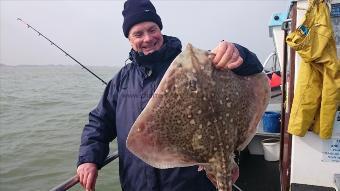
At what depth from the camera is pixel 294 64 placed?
152 inches

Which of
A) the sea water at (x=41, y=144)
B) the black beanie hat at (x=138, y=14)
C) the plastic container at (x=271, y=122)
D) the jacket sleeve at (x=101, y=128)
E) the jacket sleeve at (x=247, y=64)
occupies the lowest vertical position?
the sea water at (x=41, y=144)

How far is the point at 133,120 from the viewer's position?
246cm

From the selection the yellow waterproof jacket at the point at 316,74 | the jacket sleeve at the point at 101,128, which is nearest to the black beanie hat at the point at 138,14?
the jacket sleeve at the point at 101,128

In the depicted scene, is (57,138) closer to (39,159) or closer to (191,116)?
(39,159)

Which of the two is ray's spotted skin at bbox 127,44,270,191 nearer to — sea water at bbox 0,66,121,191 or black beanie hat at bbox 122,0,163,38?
black beanie hat at bbox 122,0,163,38

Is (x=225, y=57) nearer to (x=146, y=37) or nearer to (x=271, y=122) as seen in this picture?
(x=146, y=37)

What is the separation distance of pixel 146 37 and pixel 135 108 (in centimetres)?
53

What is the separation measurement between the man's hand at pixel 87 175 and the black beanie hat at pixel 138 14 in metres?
1.05

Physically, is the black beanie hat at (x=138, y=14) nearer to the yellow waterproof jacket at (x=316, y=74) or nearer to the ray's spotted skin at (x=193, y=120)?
the ray's spotted skin at (x=193, y=120)

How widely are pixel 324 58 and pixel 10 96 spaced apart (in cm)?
2567

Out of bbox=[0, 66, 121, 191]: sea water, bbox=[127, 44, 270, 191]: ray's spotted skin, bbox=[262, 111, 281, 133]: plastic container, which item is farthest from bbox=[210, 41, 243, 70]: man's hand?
bbox=[0, 66, 121, 191]: sea water

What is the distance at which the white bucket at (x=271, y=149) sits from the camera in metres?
6.14

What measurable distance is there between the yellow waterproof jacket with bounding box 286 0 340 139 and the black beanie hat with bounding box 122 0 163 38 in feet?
4.84

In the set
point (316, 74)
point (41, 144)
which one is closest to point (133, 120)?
point (316, 74)
